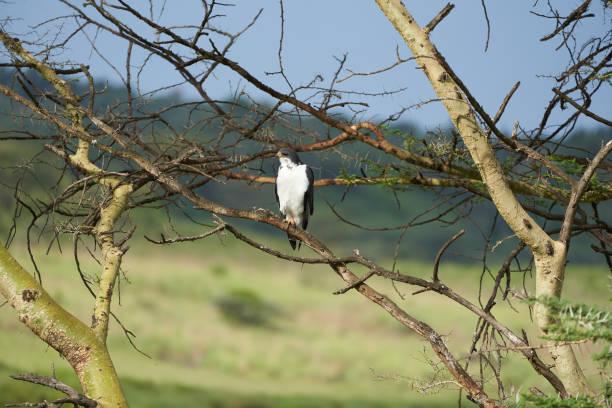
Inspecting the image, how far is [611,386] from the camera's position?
1.63m

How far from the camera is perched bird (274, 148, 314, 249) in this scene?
3.55m

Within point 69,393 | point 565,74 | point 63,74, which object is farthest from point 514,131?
point 63,74

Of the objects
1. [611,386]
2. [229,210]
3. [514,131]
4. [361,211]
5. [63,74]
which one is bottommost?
[611,386]

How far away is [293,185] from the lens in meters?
3.58

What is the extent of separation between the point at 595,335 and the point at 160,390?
307 inches

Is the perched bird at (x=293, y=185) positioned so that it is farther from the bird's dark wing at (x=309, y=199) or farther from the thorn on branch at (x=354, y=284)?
the thorn on branch at (x=354, y=284)

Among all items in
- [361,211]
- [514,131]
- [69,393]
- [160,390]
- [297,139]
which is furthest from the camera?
[361,211]

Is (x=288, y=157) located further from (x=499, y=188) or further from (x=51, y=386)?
(x=51, y=386)

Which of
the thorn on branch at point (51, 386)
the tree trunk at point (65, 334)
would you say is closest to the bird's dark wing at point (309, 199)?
the tree trunk at point (65, 334)

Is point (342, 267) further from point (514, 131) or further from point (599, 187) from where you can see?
point (599, 187)

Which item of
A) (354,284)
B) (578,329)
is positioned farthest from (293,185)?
(578,329)

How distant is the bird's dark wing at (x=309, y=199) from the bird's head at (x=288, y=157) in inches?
3.6

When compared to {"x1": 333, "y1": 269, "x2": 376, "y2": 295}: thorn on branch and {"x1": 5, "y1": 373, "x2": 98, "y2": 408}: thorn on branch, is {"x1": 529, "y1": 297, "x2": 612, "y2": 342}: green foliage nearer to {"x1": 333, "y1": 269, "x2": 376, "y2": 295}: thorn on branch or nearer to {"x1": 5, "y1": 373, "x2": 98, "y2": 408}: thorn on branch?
{"x1": 333, "y1": 269, "x2": 376, "y2": 295}: thorn on branch

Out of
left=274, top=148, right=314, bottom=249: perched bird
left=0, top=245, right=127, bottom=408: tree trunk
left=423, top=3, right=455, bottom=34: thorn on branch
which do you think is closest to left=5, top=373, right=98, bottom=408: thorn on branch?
left=0, top=245, right=127, bottom=408: tree trunk
